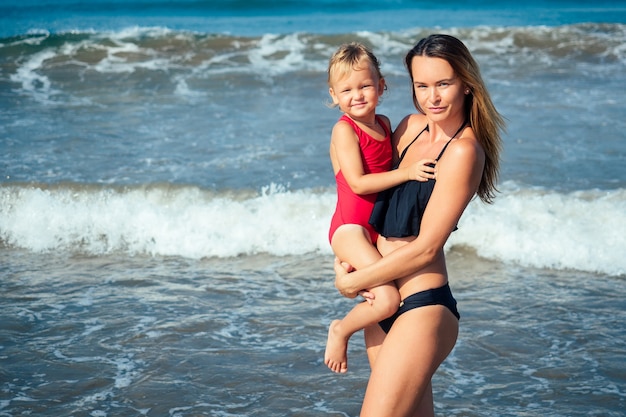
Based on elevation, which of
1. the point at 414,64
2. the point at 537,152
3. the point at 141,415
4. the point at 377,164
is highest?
the point at 414,64

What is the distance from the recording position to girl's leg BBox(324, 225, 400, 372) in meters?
3.06

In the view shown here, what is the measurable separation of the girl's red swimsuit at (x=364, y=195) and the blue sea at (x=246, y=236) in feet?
5.46

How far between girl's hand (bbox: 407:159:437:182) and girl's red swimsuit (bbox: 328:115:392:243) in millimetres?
254

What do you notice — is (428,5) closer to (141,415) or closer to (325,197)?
(325,197)

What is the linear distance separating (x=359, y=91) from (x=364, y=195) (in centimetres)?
40

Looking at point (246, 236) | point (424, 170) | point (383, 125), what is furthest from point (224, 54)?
point (424, 170)

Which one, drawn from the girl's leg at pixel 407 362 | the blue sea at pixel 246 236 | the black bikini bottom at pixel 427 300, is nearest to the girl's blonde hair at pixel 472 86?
the black bikini bottom at pixel 427 300

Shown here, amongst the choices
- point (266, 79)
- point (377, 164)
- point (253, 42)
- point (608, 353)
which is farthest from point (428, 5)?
point (377, 164)

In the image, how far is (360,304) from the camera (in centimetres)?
319

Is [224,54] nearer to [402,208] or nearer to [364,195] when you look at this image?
[364,195]

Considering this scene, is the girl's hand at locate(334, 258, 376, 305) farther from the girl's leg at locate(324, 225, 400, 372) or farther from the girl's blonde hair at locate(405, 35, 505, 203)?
the girl's blonde hair at locate(405, 35, 505, 203)

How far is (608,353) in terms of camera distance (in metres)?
5.22

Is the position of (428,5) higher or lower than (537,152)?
higher

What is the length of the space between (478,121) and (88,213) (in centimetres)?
610
